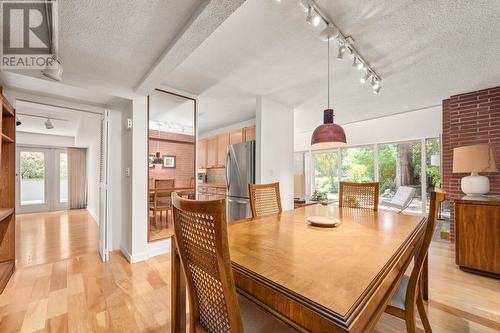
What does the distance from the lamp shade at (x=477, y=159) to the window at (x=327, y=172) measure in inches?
131

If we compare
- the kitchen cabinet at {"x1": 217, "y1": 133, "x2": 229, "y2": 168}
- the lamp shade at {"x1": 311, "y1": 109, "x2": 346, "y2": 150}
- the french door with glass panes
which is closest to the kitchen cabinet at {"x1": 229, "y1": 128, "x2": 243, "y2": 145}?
the kitchen cabinet at {"x1": 217, "y1": 133, "x2": 229, "y2": 168}

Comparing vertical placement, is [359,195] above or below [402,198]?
above

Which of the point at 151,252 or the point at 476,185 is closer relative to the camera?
the point at 476,185

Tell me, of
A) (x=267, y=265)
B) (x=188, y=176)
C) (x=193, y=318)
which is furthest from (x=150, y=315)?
(x=188, y=176)

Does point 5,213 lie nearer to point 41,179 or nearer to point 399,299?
point 399,299

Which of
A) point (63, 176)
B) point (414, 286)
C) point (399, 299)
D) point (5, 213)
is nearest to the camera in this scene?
point (414, 286)

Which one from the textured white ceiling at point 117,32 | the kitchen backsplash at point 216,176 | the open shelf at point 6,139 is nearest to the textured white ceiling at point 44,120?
the open shelf at point 6,139

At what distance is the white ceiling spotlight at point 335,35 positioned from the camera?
1517 millimetres

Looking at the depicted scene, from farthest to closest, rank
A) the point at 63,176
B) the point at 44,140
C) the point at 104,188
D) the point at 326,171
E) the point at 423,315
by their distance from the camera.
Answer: the point at 63,176 < the point at 326,171 < the point at 44,140 < the point at 104,188 < the point at 423,315

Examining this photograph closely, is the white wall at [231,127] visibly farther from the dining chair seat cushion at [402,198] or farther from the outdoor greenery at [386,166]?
the dining chair seat cushion at [402,198]

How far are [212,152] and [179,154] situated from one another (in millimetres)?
1976

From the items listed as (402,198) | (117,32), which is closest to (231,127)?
(117,32)

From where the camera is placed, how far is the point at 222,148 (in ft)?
15.9

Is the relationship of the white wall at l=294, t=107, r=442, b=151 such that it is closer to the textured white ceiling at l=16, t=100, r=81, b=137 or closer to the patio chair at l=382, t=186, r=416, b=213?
the patio chair at l=382, t=186, r=416, b=213
